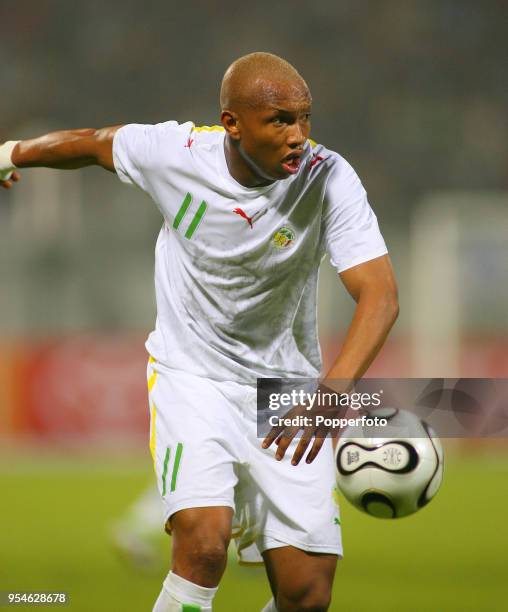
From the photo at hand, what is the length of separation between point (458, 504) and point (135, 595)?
4664 mm

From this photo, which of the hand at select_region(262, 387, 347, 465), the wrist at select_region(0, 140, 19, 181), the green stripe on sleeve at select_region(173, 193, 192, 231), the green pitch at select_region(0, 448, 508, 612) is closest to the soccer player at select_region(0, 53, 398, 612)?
the green stripe on sleeve at select_region(173, 193, 192, 231)

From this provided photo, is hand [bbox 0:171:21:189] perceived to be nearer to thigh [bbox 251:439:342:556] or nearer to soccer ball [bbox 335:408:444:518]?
thigh [bbox 251:439:342:556]

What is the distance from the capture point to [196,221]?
13.3 feet

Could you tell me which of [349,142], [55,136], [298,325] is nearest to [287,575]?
[298,325]

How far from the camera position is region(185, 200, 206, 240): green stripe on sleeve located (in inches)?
159

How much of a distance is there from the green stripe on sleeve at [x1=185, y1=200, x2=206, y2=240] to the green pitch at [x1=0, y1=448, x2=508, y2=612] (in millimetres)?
2276

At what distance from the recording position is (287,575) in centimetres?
404

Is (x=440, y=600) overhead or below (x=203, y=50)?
below

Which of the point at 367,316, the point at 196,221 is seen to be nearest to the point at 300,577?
the point at 367,316

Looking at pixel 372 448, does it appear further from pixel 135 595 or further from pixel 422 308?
pixel 422 308

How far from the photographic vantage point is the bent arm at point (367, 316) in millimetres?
3621

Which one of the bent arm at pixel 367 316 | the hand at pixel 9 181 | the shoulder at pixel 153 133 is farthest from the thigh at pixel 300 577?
the hand at pixel 9 181

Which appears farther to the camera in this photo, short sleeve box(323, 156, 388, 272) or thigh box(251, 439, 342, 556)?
thigh box(251, 439, 342, 556)

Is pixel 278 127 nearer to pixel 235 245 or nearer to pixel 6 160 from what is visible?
pixel 235 245
